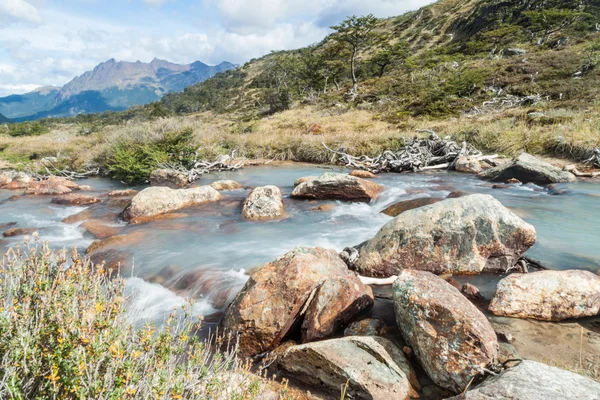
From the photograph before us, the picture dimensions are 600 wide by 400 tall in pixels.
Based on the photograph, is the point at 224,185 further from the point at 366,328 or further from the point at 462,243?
the point at 366,328

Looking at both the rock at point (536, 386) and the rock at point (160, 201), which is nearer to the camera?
the rock at point (536, 386)

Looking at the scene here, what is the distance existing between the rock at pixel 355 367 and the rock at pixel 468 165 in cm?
1217

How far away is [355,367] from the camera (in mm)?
3094

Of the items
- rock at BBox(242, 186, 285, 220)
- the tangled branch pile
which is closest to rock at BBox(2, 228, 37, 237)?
rock at BBox(242, 186, 285, 220)

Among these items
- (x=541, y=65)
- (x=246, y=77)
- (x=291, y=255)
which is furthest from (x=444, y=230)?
(x=246, y=77)

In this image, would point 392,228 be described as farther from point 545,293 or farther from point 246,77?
point 246,77

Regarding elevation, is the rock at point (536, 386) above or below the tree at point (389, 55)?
below

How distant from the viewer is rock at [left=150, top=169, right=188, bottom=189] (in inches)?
544

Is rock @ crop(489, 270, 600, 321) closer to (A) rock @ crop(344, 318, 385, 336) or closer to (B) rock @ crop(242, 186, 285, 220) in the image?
(A) rock @ crop(344, 318, 385, 336)

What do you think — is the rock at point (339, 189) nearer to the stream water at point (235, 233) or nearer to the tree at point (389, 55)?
the stream water at point (235, 233)

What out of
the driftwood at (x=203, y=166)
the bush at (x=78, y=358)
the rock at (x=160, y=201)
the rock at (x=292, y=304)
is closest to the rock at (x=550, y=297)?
the rock at (x=292, y=304)

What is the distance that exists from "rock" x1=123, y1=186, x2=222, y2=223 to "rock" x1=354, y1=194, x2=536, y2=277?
21.0 ft

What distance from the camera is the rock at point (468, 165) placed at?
1366 cm

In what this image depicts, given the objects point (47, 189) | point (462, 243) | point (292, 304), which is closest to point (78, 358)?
point (292, 304)
